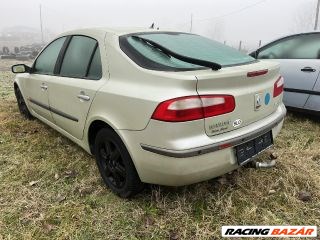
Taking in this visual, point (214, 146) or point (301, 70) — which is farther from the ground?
point (301, 70)

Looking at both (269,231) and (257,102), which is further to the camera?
(257,102)

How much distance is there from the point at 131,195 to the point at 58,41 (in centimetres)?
214

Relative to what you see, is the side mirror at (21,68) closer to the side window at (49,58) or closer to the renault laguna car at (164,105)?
the side window at (49,58)

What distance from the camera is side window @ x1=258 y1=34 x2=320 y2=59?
4.66 metres

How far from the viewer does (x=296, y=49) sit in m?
4.91

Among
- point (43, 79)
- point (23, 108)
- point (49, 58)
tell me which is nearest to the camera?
point (43, 79)

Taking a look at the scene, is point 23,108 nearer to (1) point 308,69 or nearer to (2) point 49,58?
(2) point 49,58

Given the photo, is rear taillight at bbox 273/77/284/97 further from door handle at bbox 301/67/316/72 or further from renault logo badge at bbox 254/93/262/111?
door handle at bbox 301/67/316/72

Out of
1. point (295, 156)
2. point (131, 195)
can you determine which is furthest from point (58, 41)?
point (295, 156)

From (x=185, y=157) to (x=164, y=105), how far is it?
379 millimetres

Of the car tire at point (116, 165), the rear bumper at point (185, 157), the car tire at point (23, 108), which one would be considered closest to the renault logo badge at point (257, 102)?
the rear bumper at point (185, 157)

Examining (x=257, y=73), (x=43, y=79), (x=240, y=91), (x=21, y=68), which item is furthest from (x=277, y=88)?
(x=21, y=68)

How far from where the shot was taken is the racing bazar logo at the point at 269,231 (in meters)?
2.48

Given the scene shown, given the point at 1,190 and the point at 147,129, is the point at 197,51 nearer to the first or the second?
the point at 147,129
